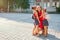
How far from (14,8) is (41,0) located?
119 inches

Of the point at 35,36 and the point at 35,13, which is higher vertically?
the point at 35,13

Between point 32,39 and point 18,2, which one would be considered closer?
point 32,39

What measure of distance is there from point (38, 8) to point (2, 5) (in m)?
13.1

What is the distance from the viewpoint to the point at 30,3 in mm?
18000

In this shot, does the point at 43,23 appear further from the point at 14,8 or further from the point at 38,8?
the point at 14,8

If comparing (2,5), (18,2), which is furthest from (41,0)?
(2,5)

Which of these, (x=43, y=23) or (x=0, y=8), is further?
(x=0, y=8)

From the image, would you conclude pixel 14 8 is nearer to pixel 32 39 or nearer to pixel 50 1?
pixel 50 1

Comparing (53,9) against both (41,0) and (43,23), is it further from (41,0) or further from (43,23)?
(43,23)

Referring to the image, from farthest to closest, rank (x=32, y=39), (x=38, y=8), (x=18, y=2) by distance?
1. (x=18, y=2)
2. (x=38, y=8)
3. (x=32, y=39)

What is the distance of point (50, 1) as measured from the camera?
59.5 ft

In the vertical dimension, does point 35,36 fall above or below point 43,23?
below

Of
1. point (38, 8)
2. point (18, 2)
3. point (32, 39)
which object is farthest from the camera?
point (18, 2)

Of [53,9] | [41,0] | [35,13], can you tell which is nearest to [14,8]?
[41,0]
